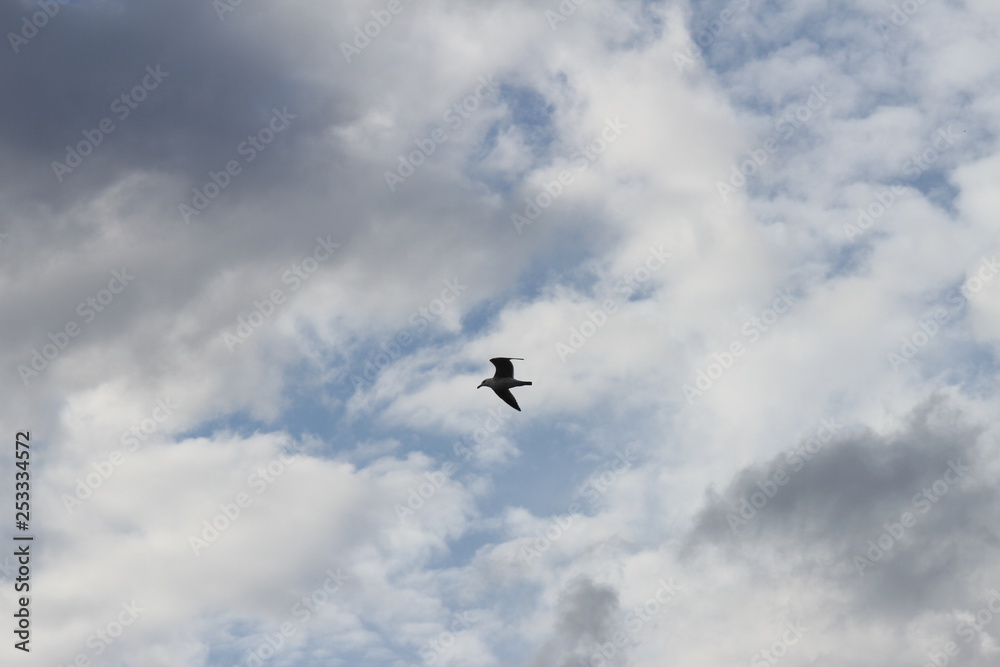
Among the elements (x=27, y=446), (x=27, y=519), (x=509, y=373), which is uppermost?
(x=509, y=373)

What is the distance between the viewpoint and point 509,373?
100938 millimetres

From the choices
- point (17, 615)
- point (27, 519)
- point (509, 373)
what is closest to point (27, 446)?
point (27, 519)

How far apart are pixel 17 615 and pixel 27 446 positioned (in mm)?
15143

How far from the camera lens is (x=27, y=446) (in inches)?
3789

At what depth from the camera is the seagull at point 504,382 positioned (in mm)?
99875

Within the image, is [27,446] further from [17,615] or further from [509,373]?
[509,373]

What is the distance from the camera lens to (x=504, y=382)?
10106 cm

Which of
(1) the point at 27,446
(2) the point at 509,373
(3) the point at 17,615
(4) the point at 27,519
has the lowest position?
(3) the point at 17,615

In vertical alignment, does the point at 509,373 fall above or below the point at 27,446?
above

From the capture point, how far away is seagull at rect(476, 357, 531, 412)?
99875 millimetres

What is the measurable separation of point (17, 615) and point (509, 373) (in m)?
49.7

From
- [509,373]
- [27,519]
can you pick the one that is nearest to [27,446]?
[27,519]

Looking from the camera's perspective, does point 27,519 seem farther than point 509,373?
No

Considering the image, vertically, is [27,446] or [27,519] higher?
[27,446]
